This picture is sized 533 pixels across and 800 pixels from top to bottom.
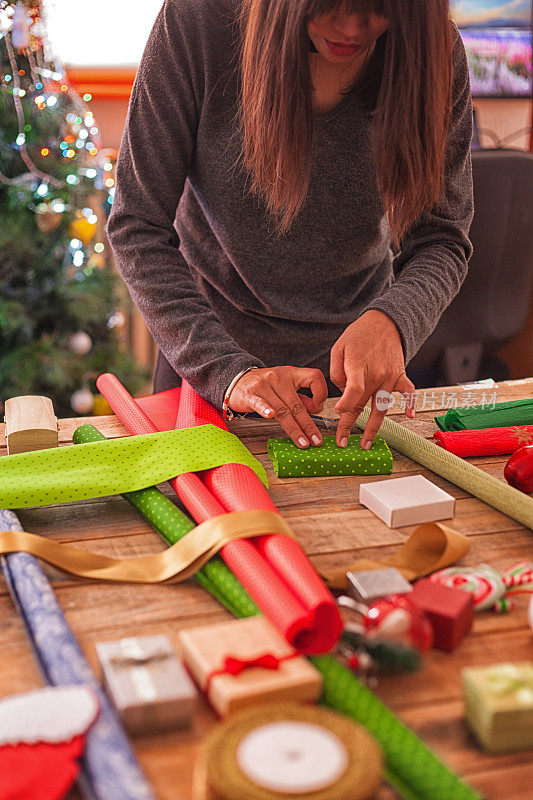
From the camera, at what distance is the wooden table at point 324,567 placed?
55 centimetres

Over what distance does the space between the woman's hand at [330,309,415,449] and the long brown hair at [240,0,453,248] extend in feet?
0.71

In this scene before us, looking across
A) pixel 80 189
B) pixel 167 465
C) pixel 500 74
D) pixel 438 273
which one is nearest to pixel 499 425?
pixel 438 273

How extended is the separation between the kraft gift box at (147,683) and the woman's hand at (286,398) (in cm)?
48

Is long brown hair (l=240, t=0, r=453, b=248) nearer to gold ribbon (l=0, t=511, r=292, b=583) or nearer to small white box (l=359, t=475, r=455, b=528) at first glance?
small white box (l=359, t=475, r=455, b=528)

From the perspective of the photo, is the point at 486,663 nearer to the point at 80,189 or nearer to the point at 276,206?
the point at 276,206

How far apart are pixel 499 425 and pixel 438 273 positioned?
273 millimetres

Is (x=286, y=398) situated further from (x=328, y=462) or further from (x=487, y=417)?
(x=487, y=417)

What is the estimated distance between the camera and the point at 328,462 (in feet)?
3.45

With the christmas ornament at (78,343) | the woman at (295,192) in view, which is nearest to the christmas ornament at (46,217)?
the christmas ornament at (78,343)

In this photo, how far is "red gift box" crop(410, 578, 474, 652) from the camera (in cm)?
66

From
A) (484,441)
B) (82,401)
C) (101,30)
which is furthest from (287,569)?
(101,30)

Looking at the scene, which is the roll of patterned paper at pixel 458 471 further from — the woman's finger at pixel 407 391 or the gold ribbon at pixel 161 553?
the gold ribbon at pixel 161 553

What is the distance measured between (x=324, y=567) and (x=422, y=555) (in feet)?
0.34

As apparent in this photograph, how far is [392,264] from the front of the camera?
1.47 meters
